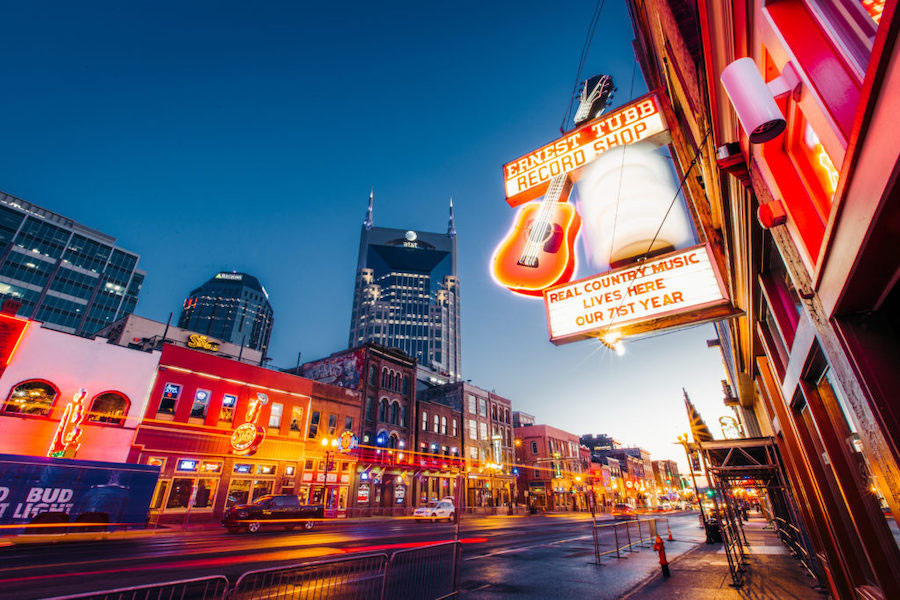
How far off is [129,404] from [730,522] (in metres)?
27.7

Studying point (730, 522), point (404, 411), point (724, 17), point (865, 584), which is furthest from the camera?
point (404, 411)

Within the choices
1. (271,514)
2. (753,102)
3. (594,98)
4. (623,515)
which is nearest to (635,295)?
(753,102)

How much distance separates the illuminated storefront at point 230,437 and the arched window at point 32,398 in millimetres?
4072

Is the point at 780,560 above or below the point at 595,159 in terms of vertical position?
below

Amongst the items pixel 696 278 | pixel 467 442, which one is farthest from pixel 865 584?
pixel 467 442

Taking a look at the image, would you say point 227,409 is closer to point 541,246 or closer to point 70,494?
point 70,494

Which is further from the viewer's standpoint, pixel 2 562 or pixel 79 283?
pixel 79 283

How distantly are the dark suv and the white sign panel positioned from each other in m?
17.9

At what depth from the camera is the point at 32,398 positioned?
18828 millimetres

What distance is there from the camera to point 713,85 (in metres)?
4.09

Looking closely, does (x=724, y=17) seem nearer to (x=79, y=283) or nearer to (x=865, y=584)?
(x=865, y=584)

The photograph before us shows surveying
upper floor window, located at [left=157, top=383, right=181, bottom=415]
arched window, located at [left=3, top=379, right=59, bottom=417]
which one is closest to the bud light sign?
arched window, located at [left=3, top=379, right=59, bottom=417]

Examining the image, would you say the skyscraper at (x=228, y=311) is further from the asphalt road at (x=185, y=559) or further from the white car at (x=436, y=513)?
the asphalt road at (x=185, y=559)

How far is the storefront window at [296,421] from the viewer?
2944 centimetres
